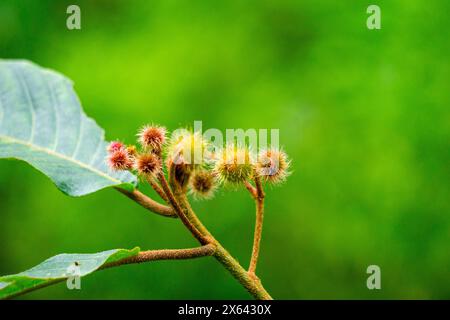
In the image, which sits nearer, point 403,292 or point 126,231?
point 403,292

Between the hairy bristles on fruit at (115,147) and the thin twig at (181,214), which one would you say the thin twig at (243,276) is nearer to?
the thin twig at (181,214)

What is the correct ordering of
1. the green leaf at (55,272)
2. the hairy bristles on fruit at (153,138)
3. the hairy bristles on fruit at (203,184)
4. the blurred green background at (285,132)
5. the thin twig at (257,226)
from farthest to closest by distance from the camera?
the blurred green background at (285,132), the hairy bristles on fruit at (203,184), the hairy bristles on fruit at (153,138), the thin twig at (257,226), the green leaf at (55,272)

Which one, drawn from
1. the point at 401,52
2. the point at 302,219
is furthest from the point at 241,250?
the point at 401,52

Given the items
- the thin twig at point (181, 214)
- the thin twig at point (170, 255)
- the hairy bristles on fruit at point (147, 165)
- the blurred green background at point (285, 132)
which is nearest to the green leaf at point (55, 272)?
the thin twig at point (170, 255)

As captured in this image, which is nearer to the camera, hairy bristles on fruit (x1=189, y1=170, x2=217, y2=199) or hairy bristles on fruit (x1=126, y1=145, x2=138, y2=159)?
hairy bristles on fruit (x1=126, y1=145, x2=138, y2=159)

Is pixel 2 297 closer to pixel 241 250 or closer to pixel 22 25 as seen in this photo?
pixel 241 250

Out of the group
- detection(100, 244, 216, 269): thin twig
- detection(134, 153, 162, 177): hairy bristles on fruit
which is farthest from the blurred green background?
detection(100, 244, 216, 269): thin twig

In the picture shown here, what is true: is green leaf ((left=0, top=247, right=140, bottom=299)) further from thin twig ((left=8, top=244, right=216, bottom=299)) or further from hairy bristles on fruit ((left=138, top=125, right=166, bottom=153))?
hairy bristles on fruit ((left=138, top=125, right=166, bottom=153))
